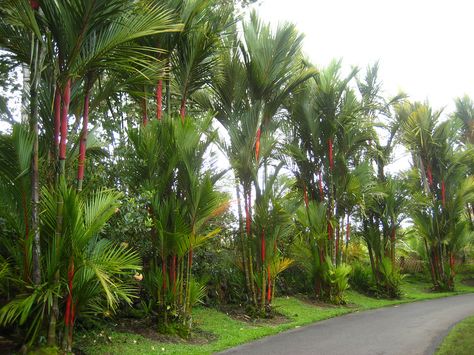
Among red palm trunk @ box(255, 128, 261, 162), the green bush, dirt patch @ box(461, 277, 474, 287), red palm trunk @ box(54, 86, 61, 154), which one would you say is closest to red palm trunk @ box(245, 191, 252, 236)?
red palm trunk @ box(255, 128, 261, 162)

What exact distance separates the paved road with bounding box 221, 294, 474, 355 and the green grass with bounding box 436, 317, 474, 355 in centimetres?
14

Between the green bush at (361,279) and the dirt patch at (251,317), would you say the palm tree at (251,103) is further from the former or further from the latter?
the green bush at (361,279)

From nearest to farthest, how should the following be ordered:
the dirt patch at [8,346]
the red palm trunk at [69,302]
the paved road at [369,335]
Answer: the red palm trunk at [69,302] < the dirt patch at [8,346] < the paved road at [369,335]

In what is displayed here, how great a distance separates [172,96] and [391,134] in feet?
27.8

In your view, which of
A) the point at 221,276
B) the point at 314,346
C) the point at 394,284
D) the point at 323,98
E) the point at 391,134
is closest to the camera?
the point at 314,346

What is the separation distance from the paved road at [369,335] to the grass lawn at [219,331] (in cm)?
27

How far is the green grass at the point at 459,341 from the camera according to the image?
A: 16.6 feet

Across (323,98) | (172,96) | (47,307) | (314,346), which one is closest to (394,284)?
(323,98)

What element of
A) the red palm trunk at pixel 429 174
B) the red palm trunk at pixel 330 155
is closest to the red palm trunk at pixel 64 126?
the red palm trunk at pixel 330 155

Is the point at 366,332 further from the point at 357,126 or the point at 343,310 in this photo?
the point at 357,126

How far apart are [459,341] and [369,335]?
→ 49.0 inches

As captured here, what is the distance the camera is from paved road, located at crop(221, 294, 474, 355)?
18.0 feet

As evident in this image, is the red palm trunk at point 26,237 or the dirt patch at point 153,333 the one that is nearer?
the red palm trunk at point 26,237

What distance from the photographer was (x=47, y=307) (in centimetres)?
426
